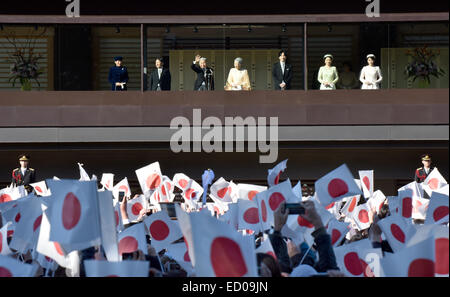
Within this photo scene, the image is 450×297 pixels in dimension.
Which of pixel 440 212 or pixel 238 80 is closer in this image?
pixel 440 212

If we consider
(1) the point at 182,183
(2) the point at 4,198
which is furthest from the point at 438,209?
(1) the point at 182,183

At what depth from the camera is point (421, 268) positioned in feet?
15.8

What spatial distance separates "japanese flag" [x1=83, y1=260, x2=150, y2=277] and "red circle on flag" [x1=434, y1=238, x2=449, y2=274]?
5.07 ft

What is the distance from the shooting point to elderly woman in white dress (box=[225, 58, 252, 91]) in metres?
24.5

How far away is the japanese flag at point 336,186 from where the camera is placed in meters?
8.50

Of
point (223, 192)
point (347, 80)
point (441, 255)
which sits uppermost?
point (347, 80)

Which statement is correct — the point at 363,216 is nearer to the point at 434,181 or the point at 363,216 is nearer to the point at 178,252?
the point at 434,181

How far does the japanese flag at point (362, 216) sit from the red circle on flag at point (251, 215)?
2.31 m

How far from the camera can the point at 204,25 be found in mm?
24812

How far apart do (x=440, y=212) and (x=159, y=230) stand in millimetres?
2500

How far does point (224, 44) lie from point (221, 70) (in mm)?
645
